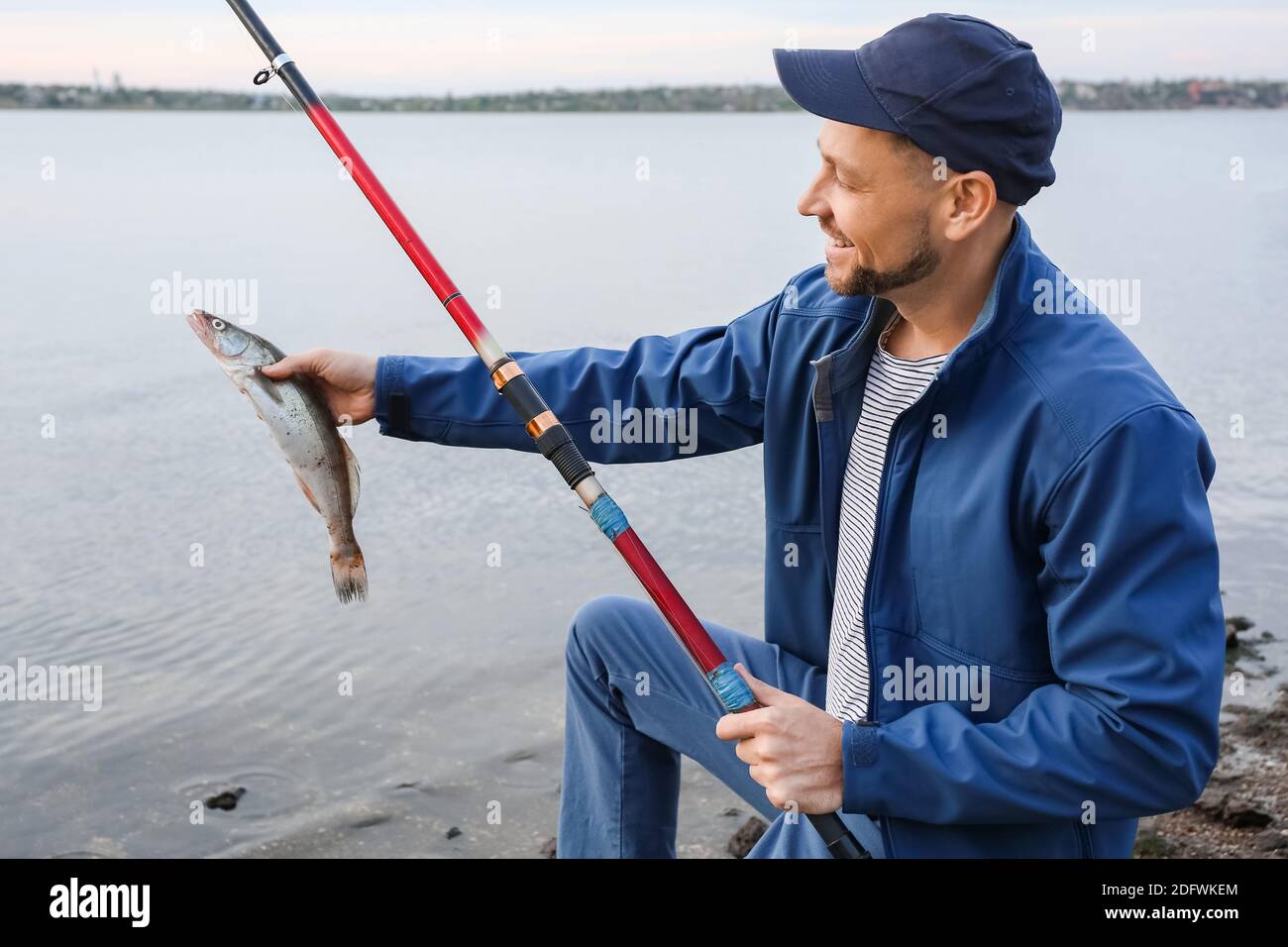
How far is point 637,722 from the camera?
2.83 metres

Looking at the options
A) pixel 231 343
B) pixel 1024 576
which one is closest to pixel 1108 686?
Result: pixel 1024 576

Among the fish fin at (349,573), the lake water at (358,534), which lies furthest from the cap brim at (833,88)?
the lake water at (358,534)

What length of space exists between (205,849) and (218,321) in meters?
1.69

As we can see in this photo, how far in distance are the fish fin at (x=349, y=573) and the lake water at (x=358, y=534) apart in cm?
112

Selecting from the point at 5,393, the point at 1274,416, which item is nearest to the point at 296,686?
the point at 5,393

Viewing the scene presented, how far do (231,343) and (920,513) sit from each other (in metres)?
1.38

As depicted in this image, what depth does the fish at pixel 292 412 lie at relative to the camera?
9.10 ft

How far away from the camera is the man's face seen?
2412 mm

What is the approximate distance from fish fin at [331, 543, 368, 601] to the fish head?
0.43 meters

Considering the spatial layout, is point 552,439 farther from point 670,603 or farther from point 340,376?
point 340,376

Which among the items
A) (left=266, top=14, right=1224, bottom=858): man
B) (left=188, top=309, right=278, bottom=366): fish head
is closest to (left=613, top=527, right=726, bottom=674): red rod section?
(left=266, top=14, right=1224, bottom=858): man

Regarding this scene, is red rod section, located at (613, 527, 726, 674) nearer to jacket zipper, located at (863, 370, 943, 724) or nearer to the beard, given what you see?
jacket zipper, located at (863, 370, 943, 724)
